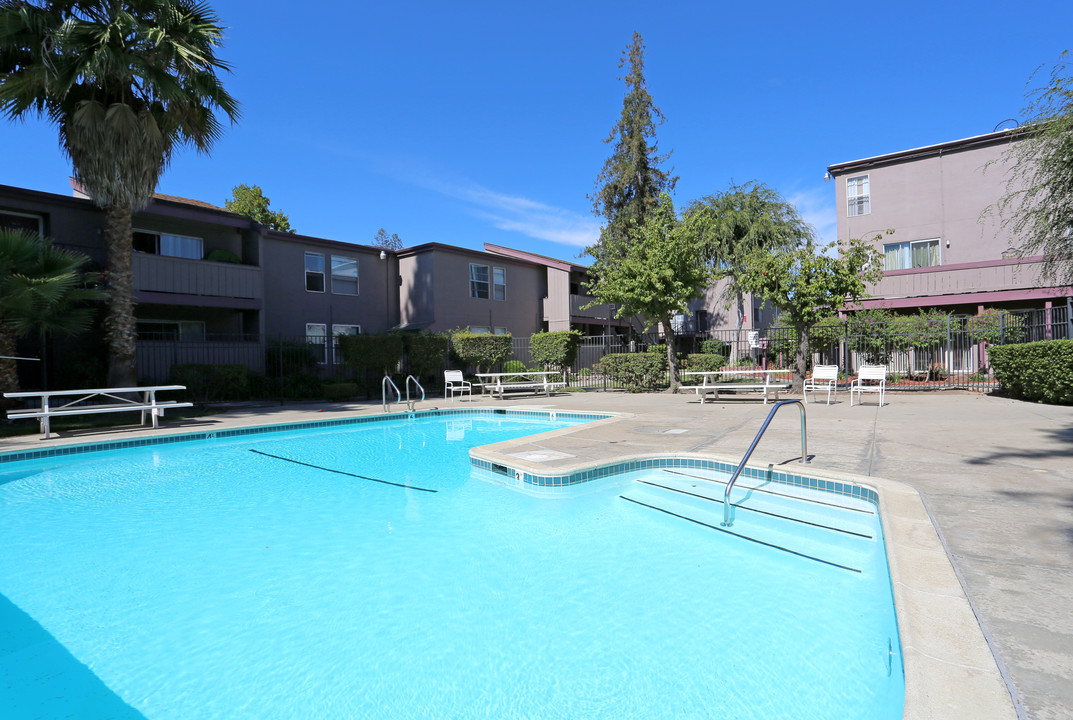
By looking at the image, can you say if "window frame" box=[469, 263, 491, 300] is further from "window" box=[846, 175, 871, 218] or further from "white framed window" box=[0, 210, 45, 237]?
"window" box=[846, 175, 871, 218]

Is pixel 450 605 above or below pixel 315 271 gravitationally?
below

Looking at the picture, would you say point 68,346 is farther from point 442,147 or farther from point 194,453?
point 442,147

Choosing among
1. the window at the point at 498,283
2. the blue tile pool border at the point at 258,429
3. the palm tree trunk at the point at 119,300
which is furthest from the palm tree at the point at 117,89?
the window at the point at 498,283

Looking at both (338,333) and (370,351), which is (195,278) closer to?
(370,351)

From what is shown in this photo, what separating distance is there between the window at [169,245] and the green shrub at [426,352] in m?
7.55

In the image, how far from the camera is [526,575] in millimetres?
4293

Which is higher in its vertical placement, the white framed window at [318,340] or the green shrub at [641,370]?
the white framed window at [318,340]

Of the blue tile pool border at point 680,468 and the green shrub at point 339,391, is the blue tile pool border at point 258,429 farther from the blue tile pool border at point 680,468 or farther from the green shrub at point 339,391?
the blue tile pool border at point 680,468

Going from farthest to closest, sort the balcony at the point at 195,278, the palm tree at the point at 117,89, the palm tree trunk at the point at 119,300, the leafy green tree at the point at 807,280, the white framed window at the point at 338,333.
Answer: the white framed window at the point at 338,333
the balcony at the point at 195,278
the leafy green tree at the point at 807,280
the palm tree trunk at the point at 119,300
the palm tree at the point at 117,89

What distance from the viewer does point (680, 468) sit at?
268 inches

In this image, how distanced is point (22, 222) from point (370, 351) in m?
9.88

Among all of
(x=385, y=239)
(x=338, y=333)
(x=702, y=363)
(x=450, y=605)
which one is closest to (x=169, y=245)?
(x=338, y=333)

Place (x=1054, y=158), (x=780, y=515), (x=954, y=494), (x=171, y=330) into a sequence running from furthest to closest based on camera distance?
(x=171, y=330) → (x=1054, y=158) → (x=780, y=515) → (x=954, y=494)

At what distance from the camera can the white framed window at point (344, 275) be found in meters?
22.2
